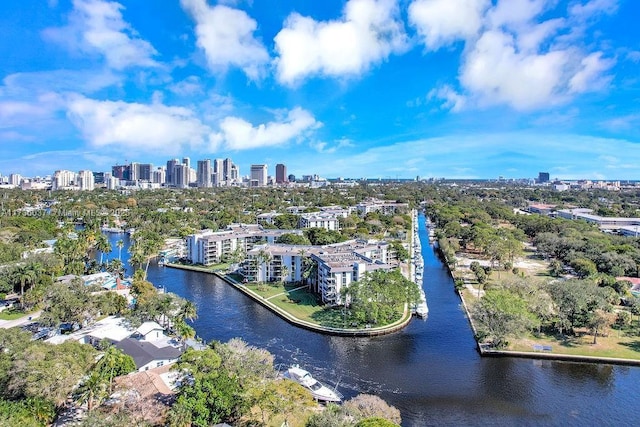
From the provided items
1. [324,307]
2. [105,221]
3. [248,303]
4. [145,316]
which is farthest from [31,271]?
[105,221]

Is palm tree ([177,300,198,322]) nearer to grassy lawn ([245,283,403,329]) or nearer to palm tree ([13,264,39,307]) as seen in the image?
grassy lawn ([245,283,403,329])

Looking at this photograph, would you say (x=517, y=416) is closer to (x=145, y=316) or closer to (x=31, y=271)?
(x=145, y=316)

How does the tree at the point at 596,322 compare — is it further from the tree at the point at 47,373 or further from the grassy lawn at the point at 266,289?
the tree at the point at 47,373

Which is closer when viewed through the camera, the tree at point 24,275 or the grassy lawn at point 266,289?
the tree at point 24,275

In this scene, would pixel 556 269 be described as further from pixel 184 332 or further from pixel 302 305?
pixel 184 332

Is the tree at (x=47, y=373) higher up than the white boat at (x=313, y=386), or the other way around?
the tree at (x=47, y=373)

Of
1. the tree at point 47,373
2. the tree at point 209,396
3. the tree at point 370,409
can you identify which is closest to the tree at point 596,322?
the tree at point 370,409

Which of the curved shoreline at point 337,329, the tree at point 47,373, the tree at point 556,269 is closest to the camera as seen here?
the tree at point 47,373
